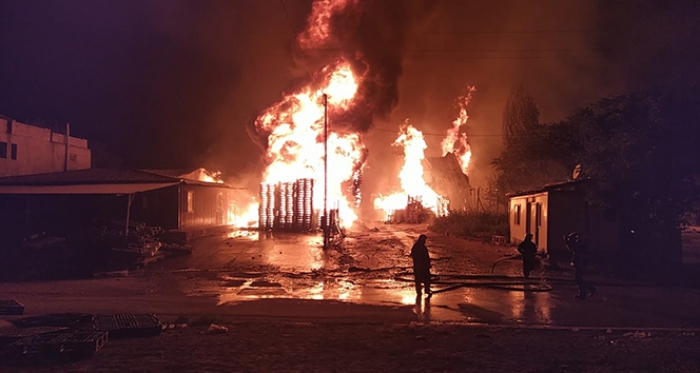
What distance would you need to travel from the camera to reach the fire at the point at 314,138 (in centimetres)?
3900

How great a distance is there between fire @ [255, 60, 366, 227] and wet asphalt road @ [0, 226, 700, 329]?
17.3 m

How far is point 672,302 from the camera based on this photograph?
1314cm

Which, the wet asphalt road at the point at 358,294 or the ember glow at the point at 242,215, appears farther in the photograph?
the ember glow at the point at 242,215

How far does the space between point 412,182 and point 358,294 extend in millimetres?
43681

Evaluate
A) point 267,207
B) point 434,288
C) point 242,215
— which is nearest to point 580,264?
point 434,288

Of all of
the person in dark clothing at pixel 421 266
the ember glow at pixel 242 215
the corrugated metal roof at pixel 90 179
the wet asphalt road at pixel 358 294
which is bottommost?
the wet asphalt road at pixel 358 294

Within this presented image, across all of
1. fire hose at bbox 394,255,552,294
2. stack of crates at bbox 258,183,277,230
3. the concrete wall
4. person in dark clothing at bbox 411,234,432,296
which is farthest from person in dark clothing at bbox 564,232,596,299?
the concrete wall

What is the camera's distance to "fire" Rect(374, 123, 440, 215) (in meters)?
55.3

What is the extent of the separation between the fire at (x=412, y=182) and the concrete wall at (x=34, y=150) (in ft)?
94.8

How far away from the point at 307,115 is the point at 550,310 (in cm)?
3000

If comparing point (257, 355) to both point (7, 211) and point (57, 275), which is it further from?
point (7, 211)

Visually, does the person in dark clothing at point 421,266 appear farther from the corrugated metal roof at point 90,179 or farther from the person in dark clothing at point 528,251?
the corrugated metal roof at point 90,179

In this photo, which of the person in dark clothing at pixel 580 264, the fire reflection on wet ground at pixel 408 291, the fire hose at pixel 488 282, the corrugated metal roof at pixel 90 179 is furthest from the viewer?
the corrugated metal roof at pixel 90 179

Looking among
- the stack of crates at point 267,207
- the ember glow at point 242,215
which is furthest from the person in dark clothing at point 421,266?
the ember glow at point 242,215
